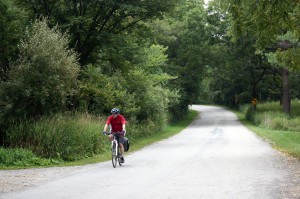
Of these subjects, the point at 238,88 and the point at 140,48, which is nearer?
the point at 140,48

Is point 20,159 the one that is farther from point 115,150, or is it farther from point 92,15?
point 92,15

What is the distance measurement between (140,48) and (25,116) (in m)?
11.2

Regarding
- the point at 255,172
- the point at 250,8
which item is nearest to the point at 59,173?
the point at 255,172

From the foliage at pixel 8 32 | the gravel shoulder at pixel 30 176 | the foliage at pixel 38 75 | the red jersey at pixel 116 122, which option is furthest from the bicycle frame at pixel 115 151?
the foliage at pixel 8 32

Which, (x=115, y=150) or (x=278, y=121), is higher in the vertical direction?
(x=115, y=150)

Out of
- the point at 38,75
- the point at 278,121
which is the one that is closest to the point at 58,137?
the point at 38,75

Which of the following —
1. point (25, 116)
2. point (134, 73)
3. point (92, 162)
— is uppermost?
point (134, 73)

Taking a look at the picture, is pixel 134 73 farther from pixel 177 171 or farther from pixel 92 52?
pixel 177 171

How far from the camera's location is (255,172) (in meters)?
13.3

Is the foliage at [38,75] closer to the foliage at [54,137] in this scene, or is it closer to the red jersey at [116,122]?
the foliage at [54,137]

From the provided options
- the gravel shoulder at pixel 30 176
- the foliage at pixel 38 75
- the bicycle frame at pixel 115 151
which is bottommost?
the gravel shoulder at pixel 30 176

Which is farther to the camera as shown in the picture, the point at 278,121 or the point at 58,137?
the point at 278,121

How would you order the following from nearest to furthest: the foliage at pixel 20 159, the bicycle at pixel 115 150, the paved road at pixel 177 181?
the paved road at pixel 177 181
the bicycle at pixel 115 150
the foliage at pixel 20 159

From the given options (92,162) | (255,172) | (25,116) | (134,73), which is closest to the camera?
(255,172)
